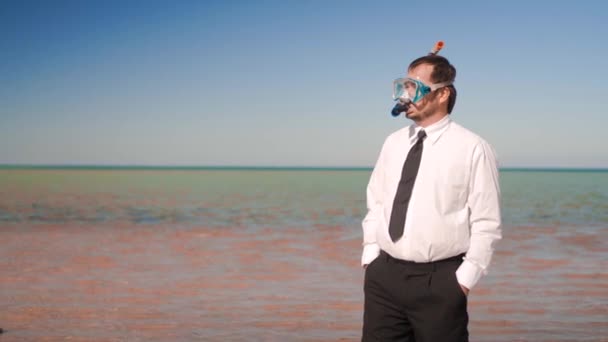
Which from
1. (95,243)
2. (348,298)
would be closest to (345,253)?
(348,298)

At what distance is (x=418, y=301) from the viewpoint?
2713mm

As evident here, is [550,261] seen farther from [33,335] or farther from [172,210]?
[172,210]

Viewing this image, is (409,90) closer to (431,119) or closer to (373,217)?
(431,119)

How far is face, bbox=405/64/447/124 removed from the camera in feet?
9.37

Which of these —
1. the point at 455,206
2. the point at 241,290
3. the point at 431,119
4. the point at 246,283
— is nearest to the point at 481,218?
the point at 455,206

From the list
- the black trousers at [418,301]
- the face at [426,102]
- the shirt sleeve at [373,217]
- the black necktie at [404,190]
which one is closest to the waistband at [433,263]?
the black trousers at [418,301]

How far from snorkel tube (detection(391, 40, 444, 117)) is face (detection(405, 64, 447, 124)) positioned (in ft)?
0.07

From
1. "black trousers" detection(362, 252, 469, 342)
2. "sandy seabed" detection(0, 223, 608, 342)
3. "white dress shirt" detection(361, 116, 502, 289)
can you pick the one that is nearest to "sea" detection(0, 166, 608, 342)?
"sandy seabed" detection(0, 223, 608, 342)

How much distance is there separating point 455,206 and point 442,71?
2.04 feet

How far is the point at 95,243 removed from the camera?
1204 centimetres

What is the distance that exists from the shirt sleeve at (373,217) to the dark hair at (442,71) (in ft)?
1.41

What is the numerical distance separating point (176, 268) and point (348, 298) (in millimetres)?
3113

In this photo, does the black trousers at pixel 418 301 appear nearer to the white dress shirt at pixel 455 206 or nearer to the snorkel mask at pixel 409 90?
the white dress shirt at pixel 455 206

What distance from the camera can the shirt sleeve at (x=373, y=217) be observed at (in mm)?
2957
